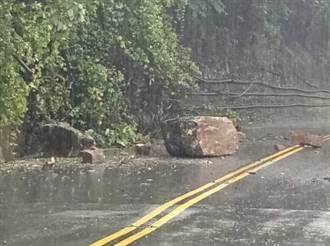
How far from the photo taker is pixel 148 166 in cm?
1362

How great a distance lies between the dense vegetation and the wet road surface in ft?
8.38

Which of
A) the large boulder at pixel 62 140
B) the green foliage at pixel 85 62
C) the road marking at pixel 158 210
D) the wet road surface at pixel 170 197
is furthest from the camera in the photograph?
the large boulder at pixel 62 140

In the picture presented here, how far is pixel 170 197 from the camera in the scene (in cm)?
1041

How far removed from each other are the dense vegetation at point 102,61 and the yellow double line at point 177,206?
11.8 ft

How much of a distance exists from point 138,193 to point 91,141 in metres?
4.14

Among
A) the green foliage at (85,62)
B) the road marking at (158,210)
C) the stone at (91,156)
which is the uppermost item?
the green foliage at (85,62)

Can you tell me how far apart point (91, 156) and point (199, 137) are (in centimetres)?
224

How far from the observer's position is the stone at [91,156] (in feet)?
45.5

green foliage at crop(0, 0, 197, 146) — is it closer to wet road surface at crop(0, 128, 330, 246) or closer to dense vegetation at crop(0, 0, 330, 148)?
dense vegetation at crop(0, 0, 330, 148)

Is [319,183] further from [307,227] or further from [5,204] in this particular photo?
[5,204]

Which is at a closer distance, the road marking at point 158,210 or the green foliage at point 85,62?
the road marking at point 158,210

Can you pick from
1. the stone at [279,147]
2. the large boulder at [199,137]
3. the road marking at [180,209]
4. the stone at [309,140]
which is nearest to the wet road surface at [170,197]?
the road marking at [180,209]

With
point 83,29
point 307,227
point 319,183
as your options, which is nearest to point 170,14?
point 83,29

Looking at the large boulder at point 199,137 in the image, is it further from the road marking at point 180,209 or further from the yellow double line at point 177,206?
the road marking at point 180,209
